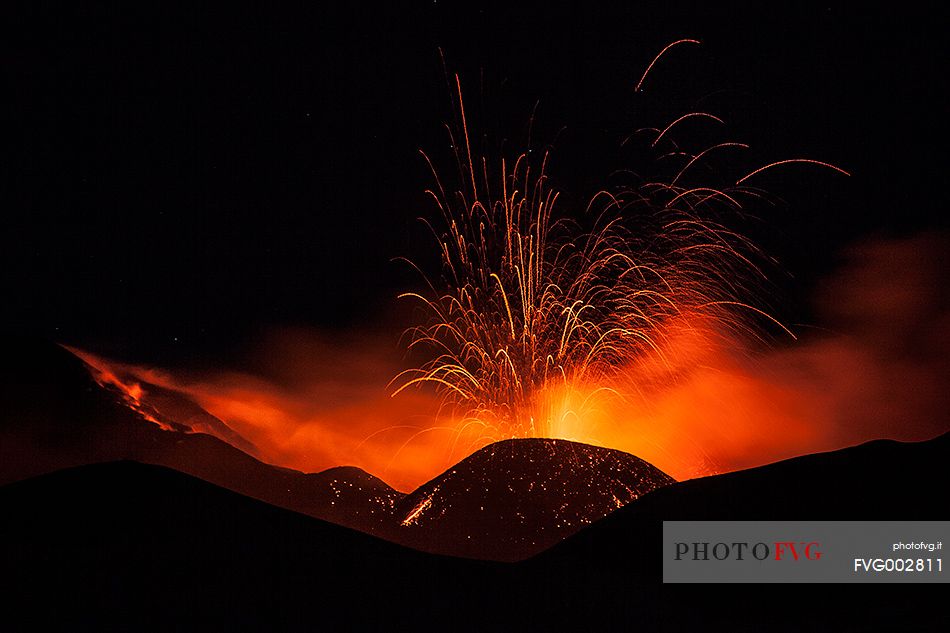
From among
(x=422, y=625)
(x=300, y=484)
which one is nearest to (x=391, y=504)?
(x=300, y=484)

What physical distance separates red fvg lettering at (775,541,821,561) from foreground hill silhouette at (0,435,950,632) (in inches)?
35.6

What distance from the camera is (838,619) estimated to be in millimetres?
18328

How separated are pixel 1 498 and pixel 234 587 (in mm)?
10929

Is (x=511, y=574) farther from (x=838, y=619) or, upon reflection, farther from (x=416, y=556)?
(x=838, y=619)

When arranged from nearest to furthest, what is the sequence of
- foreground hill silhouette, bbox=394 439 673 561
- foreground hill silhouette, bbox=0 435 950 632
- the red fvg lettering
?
foreground hill silhouette, bbox=0 435 950 632 < the red fvg lettering < foreground hill silhouette, bbox=394 439 673 561

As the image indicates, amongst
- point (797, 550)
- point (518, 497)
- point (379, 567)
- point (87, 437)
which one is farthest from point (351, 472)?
point (797, 550)

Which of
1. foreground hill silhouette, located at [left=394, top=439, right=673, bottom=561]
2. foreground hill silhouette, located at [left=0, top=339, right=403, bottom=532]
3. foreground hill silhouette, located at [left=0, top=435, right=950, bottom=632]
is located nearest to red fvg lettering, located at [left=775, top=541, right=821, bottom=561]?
foreground hill silhouette, located at [left=0, top=435, right=950, bottom=632]

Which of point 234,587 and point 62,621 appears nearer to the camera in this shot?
point 62,621

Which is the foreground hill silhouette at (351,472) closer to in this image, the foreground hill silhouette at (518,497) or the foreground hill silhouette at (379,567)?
the foreground hill silhouette at (518,497)

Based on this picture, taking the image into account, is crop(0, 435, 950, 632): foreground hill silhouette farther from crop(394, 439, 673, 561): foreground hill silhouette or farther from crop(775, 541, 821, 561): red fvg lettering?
crop(394, 439, 673, 561): foreground hill silhouette

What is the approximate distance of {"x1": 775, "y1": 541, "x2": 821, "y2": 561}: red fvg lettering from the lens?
19266 mm

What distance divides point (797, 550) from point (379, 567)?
1145cm

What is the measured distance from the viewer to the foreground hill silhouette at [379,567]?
18000 millimetres

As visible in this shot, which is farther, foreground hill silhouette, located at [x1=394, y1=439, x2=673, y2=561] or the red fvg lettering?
foreground hill silhouette, located at [x1=394, y1=439, x2=673, y2=561]
